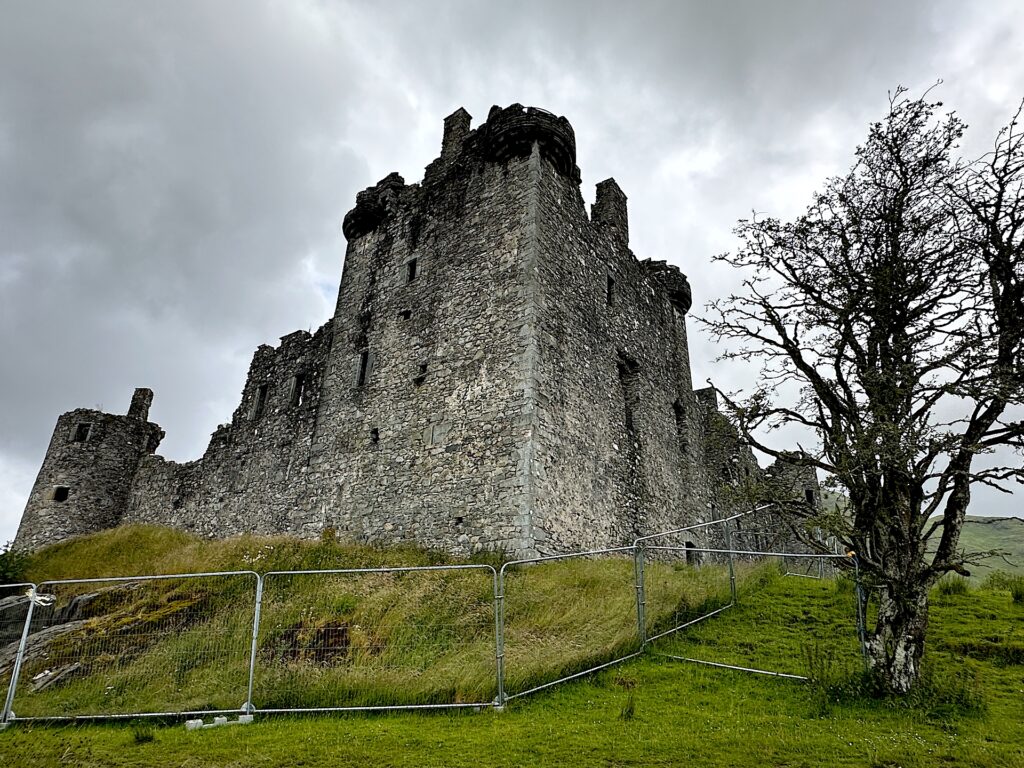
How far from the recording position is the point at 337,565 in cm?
1305

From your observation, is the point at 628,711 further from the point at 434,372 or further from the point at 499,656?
the point at 434,372

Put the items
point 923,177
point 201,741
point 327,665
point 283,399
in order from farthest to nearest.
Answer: point 283,399
point 923,177
point 327,665
point 201,741

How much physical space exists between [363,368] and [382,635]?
→ 9.29 metres

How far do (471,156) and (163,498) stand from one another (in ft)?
54.3

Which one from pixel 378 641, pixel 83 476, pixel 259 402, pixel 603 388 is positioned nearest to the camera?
pixel 378 641

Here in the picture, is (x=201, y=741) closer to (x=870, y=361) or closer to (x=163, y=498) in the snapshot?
(x=870, y=361)

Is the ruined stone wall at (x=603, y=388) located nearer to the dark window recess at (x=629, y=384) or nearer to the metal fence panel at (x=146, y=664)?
the dark window recess at (x=629, y=384)

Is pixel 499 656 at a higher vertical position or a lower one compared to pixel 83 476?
lower

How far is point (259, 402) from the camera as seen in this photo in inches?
856

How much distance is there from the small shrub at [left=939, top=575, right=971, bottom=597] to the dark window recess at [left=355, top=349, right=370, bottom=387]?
1323cm

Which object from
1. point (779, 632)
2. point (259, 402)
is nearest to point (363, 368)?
point (259, 402)

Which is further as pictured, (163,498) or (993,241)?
(163,498)

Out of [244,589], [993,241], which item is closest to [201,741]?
[244,589]

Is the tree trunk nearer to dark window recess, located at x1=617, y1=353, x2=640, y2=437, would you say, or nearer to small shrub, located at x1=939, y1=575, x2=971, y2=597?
small shrub, located at x1=939, y1=575, x2=971, y2=597
